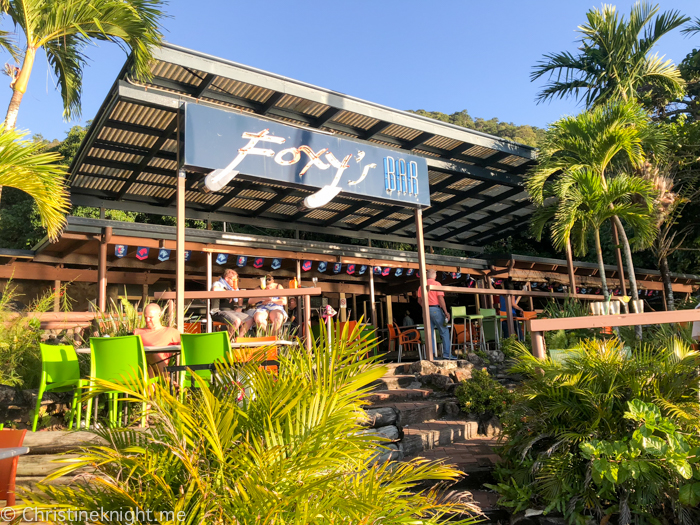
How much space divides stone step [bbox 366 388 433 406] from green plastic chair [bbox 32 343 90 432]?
3310 mm

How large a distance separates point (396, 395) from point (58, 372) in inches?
150

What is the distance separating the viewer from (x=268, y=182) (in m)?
7.68

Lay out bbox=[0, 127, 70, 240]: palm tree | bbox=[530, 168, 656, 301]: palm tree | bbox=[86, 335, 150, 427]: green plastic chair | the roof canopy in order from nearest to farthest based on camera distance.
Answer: bbox=[0, 127, 70, 240]: palm tree, bbox=[86, 335, 150, 427]: green plastic chair, the roof canopy, bbox=[530, 168, 656, 301]: palm tree

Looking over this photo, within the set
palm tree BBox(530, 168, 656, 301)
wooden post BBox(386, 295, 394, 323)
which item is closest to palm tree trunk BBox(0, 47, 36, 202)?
palm tree BBox(530, 168, 656, 301)

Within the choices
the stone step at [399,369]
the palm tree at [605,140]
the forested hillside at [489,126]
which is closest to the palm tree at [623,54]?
the palm tree at [605,140]

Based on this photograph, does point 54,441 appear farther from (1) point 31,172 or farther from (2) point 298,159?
(2) point 298,159

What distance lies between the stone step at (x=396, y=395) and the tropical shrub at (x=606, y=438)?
2.27 m

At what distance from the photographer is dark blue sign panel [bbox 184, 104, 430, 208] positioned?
22.8 feet

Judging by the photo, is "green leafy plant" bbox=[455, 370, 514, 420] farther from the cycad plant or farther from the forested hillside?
the forested hillside

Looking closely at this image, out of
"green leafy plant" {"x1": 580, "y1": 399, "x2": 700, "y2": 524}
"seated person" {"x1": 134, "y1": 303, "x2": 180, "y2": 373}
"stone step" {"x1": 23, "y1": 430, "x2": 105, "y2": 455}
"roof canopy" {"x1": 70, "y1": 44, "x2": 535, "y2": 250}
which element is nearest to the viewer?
"green leafy plant" {"x1": 580, "y1": 399, "x2": 700, "y2": 524}

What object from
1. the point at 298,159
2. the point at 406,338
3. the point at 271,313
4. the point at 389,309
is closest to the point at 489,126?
the point at 389,309

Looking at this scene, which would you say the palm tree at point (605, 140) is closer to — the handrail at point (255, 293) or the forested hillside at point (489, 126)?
the handrail at point (255, 293)

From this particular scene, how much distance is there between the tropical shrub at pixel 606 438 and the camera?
3328mm

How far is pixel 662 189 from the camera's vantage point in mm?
11102
